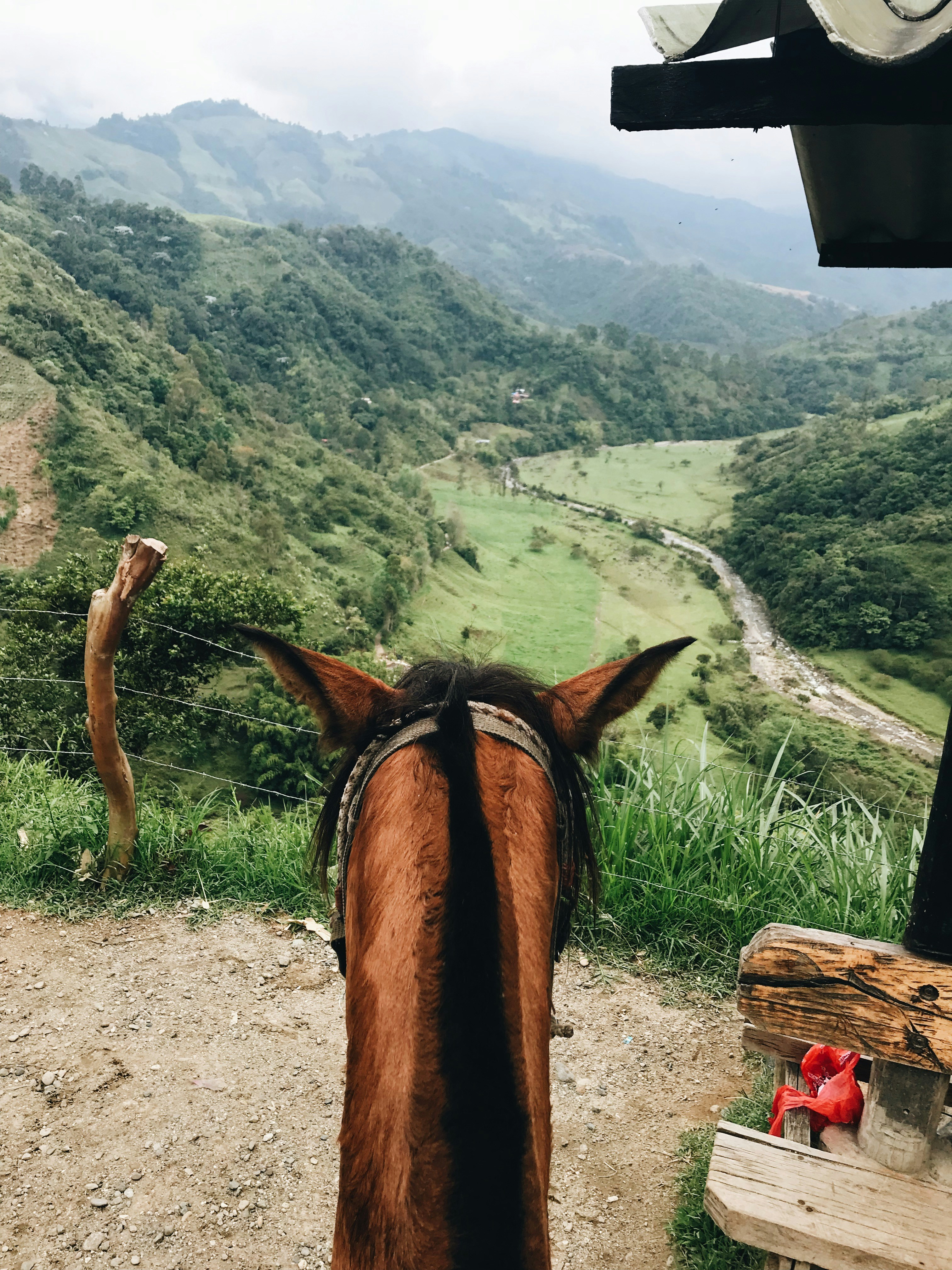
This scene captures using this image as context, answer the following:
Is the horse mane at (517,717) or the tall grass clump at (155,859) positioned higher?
the horse mane at (517,717)

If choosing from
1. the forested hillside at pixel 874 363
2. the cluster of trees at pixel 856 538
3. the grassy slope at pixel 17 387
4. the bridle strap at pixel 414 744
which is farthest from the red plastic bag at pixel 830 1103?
the forested hillside at pixel 874 363

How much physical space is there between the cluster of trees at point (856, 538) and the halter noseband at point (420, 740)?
1126 inches

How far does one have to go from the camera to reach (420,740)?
1111 mm

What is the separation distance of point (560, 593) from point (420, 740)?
31.3 m

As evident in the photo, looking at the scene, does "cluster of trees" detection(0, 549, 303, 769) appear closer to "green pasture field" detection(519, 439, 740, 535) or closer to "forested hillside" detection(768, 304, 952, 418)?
"green pasture field" detection(519, 439, 740, 535)

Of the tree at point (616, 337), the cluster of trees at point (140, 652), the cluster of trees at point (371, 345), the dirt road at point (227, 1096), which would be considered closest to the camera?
the dirt road at point (227, 1096)

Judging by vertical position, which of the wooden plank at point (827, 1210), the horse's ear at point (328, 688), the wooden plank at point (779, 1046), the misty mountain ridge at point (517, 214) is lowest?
the wooden plank at point (779, 1046)

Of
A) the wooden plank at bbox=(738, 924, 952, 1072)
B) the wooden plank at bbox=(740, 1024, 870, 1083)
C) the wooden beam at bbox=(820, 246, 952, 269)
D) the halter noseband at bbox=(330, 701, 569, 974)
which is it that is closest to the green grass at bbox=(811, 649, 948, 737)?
the wooden plank at bbox=(740, 1024, 870, 1083)

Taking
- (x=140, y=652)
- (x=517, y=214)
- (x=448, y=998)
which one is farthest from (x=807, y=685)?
(x=517, y=214)

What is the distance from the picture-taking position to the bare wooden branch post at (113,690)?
3236 mm

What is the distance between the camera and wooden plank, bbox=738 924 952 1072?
107 cm

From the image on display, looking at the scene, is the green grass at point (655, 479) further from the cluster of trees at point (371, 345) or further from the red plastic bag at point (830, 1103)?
the red plastic bag at point (830, 1103)

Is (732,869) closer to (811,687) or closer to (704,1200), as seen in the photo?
(704,1200)

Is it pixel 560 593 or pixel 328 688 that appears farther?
pixel 560 593
